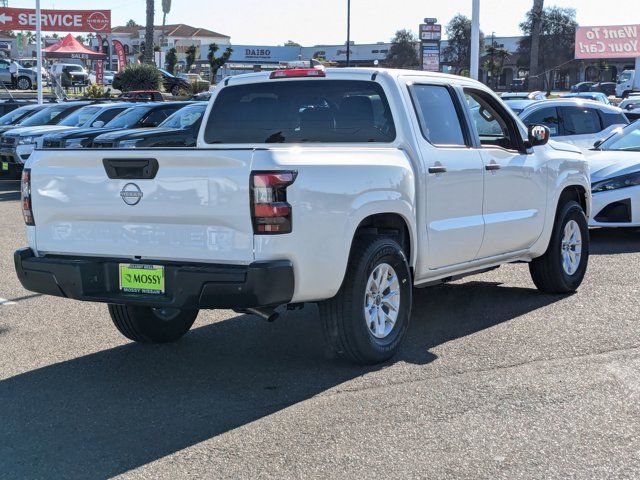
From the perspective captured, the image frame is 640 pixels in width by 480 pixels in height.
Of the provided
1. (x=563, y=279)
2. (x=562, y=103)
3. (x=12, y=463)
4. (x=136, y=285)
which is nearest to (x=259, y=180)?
(x=136, y=285)

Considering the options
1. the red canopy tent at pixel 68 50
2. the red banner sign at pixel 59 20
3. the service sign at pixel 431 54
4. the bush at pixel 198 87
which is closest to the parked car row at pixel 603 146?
the service sign at pixel 431 54

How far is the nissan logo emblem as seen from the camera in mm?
5773

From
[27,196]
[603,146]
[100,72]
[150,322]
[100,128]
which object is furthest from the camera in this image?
[100,72]

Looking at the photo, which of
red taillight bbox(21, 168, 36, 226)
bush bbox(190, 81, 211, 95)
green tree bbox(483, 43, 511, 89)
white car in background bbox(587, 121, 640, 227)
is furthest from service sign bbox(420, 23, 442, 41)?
green tree bbox(483, 43, 511, 89)

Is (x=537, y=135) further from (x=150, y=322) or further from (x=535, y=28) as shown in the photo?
(x=535, y=28)

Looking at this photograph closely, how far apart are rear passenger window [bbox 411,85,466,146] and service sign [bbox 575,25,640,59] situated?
54666 millimetres

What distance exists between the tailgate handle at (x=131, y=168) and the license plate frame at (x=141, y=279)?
21.1 inches

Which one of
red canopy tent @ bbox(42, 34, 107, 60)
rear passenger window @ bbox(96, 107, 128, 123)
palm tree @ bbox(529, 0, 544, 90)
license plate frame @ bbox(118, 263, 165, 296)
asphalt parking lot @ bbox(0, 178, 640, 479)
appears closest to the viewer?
asphalt parking lot @ bbox(0, 178, 640, 479)

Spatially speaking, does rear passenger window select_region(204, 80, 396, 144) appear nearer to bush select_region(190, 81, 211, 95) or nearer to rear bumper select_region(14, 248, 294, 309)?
rear bumper select_region(14, 248, 294, 309)

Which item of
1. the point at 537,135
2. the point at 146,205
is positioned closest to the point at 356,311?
the point at 146,205

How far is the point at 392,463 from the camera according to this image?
15.3ft

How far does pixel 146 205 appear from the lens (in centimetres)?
575

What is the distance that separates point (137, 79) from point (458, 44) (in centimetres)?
3751

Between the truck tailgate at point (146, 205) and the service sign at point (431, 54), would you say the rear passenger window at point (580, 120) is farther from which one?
the service sign at point (431, 54)
